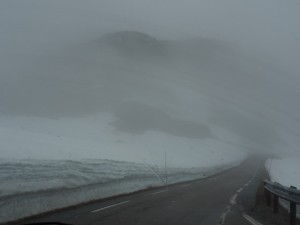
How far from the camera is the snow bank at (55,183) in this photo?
45.2 ft

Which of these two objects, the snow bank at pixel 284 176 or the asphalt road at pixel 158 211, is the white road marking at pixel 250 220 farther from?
the snow bank at pixel 284 176

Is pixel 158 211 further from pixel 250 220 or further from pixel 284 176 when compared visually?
pixel 284 176

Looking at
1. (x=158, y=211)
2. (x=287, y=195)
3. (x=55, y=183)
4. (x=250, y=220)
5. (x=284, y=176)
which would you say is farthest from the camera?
(x=284, y=176)

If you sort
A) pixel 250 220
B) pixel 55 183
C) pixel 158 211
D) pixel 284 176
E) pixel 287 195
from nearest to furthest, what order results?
pixel 250 220 → pixel 287 195 → pixel 158 211 → pixel 55 183 → pixel 284 176

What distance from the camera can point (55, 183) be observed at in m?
16.7

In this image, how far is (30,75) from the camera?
143250mm

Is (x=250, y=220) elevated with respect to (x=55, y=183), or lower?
lower

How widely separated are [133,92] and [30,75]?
32.7m

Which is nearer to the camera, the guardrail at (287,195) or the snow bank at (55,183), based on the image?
the guardrail at (287,195)

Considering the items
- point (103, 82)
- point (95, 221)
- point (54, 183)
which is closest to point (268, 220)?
point (95, 221)

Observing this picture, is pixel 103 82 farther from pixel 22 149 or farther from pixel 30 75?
pixel 22 149

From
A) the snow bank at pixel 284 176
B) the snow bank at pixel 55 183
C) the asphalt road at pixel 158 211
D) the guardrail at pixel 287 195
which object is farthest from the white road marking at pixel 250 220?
the snow bank at pixel 55 183

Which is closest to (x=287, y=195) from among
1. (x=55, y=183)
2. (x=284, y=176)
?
(x=55, y=183)

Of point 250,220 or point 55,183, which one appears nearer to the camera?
point 250,220
